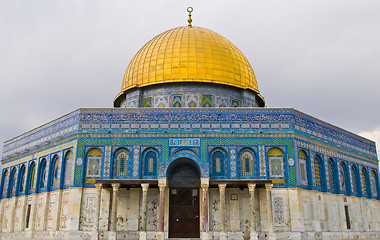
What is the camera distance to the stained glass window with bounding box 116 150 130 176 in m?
18.2

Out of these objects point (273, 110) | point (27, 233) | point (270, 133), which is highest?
point (273, 110)

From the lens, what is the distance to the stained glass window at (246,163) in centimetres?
1819

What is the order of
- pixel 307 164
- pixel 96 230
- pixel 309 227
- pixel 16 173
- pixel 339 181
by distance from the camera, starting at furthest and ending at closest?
pixel 16 173, pixel 339 181, pixel 307 164, pixel 309 227, pixel 96 230

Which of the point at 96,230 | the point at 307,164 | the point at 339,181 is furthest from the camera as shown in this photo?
the point at 339,181

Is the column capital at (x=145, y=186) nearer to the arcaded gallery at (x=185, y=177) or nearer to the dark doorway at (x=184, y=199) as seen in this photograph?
the arcaded gallery at (x=185, y=177)

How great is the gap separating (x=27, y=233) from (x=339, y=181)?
16527 mm

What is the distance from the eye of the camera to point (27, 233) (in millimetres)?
19766

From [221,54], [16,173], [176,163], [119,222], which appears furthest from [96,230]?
[221,54]

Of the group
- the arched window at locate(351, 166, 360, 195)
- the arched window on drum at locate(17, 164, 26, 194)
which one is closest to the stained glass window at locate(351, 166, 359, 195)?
the arched window at locate(351, 166, 360, 195)

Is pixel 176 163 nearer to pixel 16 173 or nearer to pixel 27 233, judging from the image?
pixel 27 233

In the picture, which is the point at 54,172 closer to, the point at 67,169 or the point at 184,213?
the point at 67,169

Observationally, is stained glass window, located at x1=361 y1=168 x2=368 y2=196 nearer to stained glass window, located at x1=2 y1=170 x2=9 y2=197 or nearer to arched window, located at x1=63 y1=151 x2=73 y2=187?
arched window, located at x1=63 y1=151 x2=73 y2=187

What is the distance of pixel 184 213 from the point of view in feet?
59.7

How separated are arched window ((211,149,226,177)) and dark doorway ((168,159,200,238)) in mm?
834
